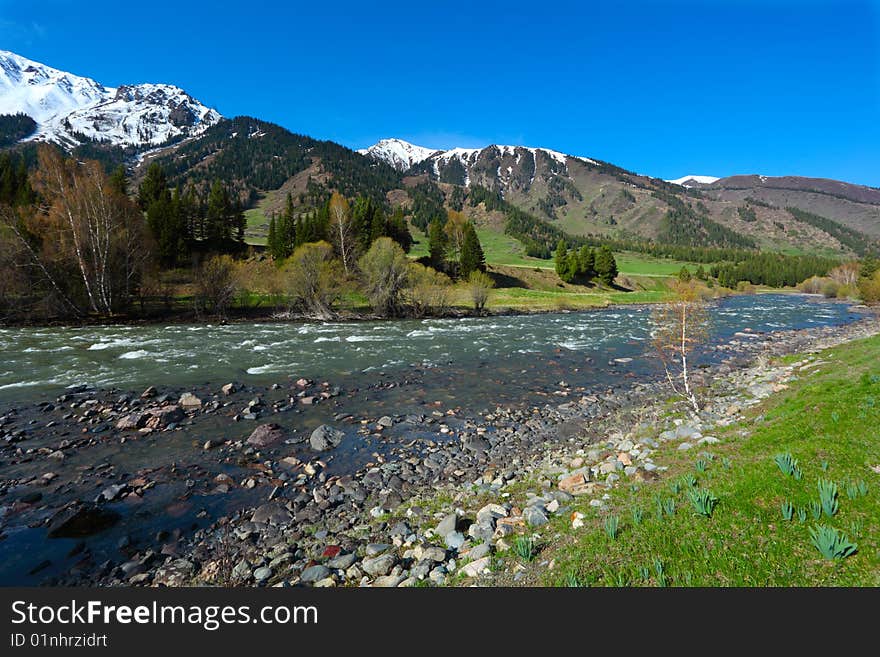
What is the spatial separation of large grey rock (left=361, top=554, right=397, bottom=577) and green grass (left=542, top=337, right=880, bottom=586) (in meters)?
2.38

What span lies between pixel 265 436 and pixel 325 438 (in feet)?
6.08

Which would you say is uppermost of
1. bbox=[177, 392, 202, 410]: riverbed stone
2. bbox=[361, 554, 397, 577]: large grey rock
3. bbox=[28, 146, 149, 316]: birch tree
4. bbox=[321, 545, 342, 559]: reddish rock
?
bbox=[28, 146, 149, 316]: birch tree

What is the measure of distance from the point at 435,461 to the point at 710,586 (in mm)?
7066

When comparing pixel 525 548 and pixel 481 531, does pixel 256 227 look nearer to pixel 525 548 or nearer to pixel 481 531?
pixel 481 531

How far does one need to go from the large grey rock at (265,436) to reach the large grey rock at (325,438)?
3.49 feet

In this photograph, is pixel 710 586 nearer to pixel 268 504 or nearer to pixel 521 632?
→ pixel 521 632

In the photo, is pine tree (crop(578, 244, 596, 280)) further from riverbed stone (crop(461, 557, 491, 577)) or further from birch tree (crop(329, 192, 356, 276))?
riverbed stone (crop(461, 557, 491, 577))

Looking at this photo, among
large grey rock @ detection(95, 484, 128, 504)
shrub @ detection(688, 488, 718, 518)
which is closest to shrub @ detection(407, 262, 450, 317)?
large grey rock @ detection(95, 484, 128, 504)

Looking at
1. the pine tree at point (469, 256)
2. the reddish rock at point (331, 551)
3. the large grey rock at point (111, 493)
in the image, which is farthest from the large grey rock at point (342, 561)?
the pine tree at point (469, 256)

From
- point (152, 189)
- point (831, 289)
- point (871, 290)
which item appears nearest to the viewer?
point (871, 290)

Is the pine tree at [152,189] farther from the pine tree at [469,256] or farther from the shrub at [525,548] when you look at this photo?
the shrub at [525,548]

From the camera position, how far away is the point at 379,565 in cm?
601


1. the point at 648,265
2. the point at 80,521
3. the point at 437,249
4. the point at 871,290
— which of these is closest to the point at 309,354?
the point at 80,521

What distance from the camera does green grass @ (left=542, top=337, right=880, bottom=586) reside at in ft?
13.2
